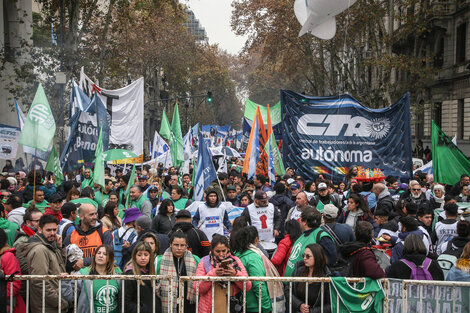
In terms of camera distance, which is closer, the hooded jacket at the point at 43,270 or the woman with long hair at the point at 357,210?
the hooded jacket at the point at 43,270

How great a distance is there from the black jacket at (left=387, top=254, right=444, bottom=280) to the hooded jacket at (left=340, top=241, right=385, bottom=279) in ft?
0.74

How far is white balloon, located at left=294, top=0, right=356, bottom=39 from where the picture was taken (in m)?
8.84

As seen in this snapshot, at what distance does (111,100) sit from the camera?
11.7 meters

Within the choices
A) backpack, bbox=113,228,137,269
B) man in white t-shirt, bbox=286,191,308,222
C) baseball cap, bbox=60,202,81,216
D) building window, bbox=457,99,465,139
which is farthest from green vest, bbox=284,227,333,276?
building window, bbox=457,99,465,139

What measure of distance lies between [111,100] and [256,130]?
126 inches

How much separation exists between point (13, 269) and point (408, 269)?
3554 mm

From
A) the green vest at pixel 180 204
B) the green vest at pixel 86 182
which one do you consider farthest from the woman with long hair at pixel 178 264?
the green vest at pixel 86 182

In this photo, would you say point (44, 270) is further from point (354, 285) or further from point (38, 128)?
point (38, 128)

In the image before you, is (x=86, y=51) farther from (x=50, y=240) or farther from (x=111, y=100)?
(x=50, y=240)

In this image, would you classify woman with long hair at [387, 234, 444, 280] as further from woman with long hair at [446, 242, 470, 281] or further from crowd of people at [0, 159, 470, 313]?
woman with long hair at [446, 242, 470, 281]

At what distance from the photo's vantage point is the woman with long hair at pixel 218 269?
4824 mm

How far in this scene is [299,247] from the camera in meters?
5.56

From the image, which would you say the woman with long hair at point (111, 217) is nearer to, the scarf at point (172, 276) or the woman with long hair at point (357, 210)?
the scarf at point (172, 276)

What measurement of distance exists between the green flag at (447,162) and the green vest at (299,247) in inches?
223
